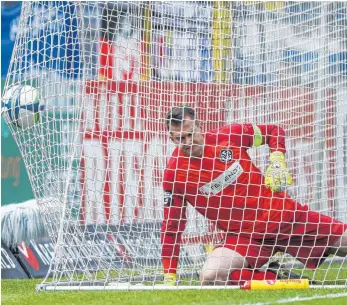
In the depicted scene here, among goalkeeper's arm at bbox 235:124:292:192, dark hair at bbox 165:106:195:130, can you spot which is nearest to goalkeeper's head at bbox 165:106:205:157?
dark hair at bbox 165:106:195:130

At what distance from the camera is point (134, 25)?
6.81 meters

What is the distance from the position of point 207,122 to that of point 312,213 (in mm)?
1383

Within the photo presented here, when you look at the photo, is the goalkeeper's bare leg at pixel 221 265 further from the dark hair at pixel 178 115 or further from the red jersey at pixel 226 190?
the dark hair at pixel 178 115

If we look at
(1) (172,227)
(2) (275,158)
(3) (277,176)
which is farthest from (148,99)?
(3) (277,176)

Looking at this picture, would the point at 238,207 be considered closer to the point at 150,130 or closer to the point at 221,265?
the point at 221,265

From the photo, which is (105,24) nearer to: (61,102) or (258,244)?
(61,102)

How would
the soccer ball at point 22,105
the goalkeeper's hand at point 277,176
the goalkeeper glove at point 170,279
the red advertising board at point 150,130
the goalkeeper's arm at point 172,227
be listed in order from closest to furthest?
the goalkeeper's hand at point 277,176 → the goalkeeper glove at point 170,279 → the goalkeeper's arm at point 172,227 → the soccer ball at point 22,105 → the red advertising board at point 150,130

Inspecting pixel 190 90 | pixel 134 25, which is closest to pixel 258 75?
pixel 190 90

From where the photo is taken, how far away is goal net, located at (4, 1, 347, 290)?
6707 millimetres

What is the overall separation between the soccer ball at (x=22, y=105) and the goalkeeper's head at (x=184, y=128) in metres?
1.00

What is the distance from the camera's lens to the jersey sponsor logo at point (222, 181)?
21.1 ft

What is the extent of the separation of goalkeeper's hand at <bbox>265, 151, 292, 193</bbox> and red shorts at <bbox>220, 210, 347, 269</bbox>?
462 millimetres

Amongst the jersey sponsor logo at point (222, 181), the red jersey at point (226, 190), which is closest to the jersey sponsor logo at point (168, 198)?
the red jersey at point (226, 190)

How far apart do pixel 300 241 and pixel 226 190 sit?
0.65m
